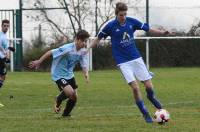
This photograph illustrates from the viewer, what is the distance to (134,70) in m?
11.8

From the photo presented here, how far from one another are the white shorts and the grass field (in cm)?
75

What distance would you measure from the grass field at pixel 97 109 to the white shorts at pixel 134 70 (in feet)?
2.46

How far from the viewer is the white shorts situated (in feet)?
38.1

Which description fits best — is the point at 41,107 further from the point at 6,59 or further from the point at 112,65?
the point at 112,65

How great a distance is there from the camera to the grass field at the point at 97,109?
10.9 meters

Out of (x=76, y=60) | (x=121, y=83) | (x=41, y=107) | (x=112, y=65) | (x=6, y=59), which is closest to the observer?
(x=76, y=60)

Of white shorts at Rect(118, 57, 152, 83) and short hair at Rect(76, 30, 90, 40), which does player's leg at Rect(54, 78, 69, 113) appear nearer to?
short hair at Rect(76, 30, 90, 40)

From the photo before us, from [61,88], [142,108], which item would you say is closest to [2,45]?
[61,88]

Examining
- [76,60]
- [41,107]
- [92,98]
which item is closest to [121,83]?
[92,98]

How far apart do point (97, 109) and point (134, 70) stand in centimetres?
281

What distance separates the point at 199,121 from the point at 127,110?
2.69 m

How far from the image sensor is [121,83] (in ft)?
79.4

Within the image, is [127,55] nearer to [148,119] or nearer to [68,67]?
[148,119]

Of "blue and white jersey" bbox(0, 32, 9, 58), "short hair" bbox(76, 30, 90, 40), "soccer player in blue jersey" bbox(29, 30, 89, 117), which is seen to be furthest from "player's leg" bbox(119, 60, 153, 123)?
"blue and white jersey" bbox(0, 32, 9, 58)
